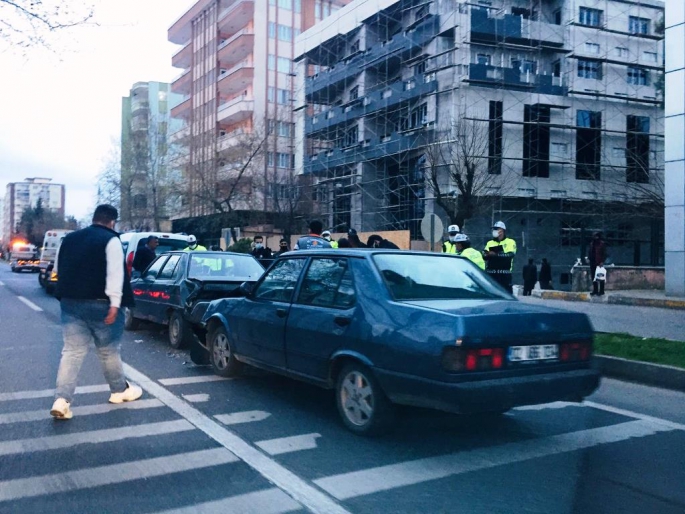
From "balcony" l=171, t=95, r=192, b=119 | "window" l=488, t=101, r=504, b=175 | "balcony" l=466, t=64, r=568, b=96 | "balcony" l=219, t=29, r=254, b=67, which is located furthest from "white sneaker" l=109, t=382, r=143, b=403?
"balcony" l=171, t=95, r=192, b=119

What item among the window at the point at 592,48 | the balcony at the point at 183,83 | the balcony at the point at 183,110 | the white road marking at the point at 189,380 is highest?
the balcony at the point at 183,83

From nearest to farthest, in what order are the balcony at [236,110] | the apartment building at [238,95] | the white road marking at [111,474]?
1. the white road marking at [111,474]
2. the apartment building at [238,95]
3. the balcony at [236,110]

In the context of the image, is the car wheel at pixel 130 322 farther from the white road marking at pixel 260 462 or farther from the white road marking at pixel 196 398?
the white road marking at pixel 196 398

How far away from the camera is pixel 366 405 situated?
534cm

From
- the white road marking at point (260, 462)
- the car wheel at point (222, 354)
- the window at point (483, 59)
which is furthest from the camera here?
the window at point (483, 59)

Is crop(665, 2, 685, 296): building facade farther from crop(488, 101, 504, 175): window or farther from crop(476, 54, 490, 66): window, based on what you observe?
crop(476, 54, 490, 66): window

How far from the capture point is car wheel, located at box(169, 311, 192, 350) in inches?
387

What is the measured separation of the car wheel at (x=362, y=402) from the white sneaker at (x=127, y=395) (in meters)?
2.10

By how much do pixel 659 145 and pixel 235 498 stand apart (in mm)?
37695

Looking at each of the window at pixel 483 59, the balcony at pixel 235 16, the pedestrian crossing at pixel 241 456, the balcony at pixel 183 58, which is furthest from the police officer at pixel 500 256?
the balcony at pixel 183 58

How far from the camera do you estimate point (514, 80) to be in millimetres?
32906

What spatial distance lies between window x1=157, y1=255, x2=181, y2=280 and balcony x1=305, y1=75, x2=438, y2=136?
24.4m

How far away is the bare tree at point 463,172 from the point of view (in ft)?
92.0

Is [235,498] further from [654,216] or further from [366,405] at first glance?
[654,216]
